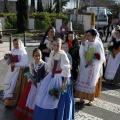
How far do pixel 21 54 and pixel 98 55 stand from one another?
65.6 inches

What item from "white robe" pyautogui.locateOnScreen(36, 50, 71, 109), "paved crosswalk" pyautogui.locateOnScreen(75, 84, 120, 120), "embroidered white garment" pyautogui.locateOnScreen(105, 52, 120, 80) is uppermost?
"white robe" pyautogui.locateOnScreen(36, 50, 71, 109)

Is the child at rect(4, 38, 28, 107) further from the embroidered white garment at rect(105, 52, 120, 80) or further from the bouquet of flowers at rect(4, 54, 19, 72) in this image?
the embroidered white garment at rect(105, 52, 120, 80)

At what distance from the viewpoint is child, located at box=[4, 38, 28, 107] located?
6887mm

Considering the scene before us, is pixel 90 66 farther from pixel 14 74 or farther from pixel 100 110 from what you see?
pixel 14 74

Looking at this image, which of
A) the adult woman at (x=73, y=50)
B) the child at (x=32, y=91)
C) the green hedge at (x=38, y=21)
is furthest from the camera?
the green hedge at (x=38, y=21)

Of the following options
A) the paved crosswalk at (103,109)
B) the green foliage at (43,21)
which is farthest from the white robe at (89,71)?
the green foliage at (43,21)

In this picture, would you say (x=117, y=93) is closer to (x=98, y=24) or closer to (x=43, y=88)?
(x=43, y=88)

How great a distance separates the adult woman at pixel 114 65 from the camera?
30.6 feet

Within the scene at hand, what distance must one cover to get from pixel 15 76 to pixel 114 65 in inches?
143

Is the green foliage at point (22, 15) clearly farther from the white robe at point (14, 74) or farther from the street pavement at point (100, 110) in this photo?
the white robe at point (14, 74)

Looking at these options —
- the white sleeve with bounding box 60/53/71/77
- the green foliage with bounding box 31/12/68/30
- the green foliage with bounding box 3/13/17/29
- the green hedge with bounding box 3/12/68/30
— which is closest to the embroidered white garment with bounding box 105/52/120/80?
the white sleeve with bounding box 60/53/71/77

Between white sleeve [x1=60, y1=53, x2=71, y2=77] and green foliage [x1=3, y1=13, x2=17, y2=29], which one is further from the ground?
white sleeve [x1=60, y1=53, x2=71, y2=77]

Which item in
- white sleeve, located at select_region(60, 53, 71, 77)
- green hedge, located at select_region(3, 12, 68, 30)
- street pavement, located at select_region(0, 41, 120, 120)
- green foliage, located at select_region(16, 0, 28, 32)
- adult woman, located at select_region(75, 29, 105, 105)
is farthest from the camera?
green hedge, located at select_region(3, 12, 68, 30)

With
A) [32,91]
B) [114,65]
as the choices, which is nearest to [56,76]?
[32,91]
